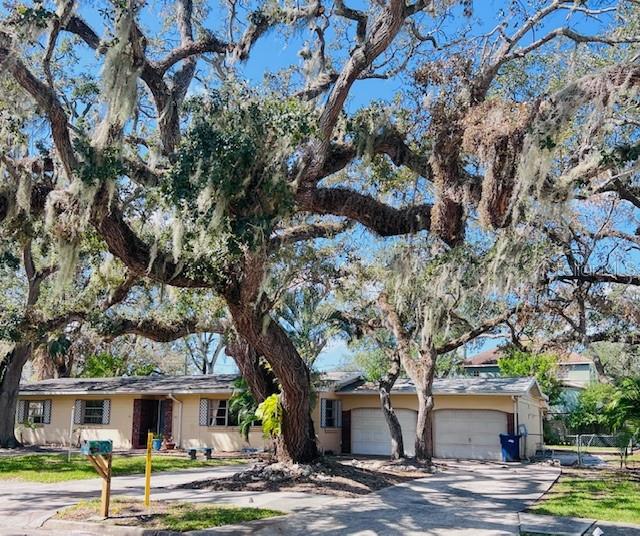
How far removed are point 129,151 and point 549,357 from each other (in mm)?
25565

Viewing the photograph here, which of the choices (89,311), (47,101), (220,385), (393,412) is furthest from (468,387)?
(47,101)

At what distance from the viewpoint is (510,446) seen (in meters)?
21.9

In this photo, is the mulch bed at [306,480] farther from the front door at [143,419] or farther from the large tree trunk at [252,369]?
the front door at [143,419]

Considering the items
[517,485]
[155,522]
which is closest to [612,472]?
[517,485]

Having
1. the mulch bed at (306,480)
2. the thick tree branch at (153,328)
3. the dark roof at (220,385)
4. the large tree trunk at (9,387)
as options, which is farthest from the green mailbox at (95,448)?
the large tree trunk at (9,387)

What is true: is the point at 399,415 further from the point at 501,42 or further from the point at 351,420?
the point at 501,42

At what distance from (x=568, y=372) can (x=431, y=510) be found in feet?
120

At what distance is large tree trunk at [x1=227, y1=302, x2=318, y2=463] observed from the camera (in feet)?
39.9

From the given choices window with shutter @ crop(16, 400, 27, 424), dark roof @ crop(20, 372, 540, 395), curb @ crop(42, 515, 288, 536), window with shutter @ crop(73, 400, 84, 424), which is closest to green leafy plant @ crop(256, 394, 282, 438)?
curb @ crop(42, 515, 288, 536)

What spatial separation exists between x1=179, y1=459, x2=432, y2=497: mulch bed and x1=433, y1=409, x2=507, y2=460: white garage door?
9.30 metres

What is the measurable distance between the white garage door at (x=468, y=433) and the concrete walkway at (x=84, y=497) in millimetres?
11630

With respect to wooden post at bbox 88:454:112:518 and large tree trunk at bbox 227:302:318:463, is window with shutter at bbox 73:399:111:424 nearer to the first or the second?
large tree trunk at bbox 227:302:318:463

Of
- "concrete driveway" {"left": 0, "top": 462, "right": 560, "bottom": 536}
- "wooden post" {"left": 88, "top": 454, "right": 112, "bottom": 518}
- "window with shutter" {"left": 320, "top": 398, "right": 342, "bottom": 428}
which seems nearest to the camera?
"concrete driveway" {"left": 0, "top": 462, "right": 560, "bottom": 536}

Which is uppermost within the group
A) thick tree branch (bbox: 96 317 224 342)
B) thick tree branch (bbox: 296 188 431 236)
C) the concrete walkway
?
thick tree branch (bbox: 296 188 431 236)
